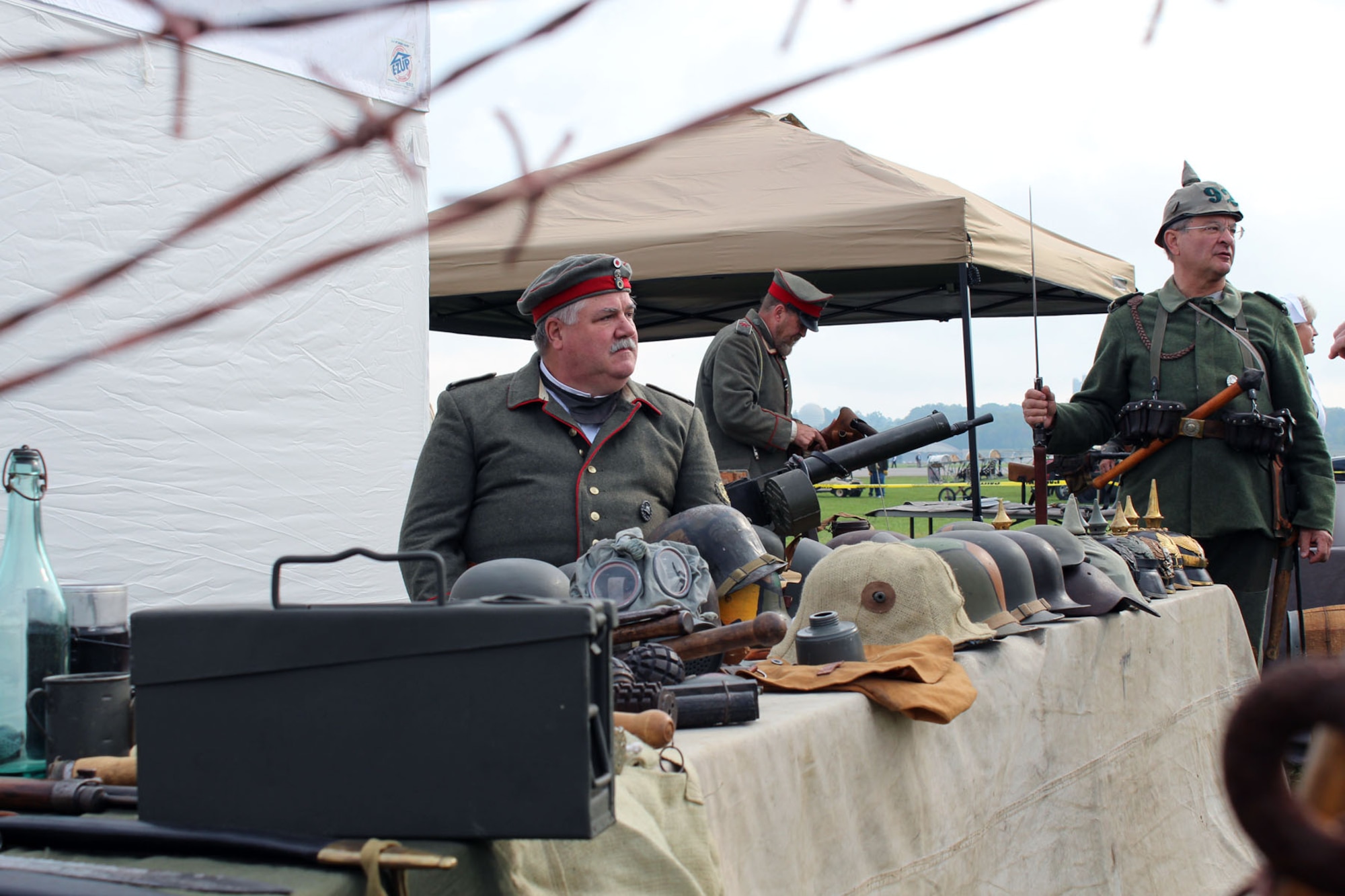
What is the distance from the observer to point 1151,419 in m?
4.46

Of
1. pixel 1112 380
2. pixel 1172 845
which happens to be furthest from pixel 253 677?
pixel 1112 380

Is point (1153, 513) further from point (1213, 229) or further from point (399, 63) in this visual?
→ point (399, 63)

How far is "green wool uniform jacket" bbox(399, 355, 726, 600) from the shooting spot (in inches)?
117

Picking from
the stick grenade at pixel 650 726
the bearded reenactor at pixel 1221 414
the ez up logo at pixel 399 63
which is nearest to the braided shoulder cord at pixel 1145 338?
the bearded reenactor at pixel 1221 414

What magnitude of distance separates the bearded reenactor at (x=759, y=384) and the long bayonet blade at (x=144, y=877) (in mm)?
4236

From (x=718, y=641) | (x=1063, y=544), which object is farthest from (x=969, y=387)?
(x=718, y=641)

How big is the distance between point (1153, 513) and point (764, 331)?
79.3 inches

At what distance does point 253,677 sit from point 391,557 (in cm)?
20

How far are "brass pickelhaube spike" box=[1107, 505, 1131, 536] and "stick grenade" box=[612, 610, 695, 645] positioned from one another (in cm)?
283

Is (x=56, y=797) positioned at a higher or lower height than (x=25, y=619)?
lower

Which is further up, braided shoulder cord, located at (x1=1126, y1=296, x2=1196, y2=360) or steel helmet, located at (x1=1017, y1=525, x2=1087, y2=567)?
braided shoulder cord, located at (x1=1126, y1=296, x2=1196, y2=360)

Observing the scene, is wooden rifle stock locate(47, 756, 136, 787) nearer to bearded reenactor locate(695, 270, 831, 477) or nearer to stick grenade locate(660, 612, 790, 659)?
stick grenade locate(660, 612, 790, 659)

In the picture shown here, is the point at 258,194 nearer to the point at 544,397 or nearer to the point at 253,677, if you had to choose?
the point at 253,677

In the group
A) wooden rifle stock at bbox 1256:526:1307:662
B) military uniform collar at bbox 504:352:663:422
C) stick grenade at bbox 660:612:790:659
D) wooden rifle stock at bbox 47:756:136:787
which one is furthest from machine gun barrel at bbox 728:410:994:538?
wooden rifle stock at bbox 47:756:136:787
